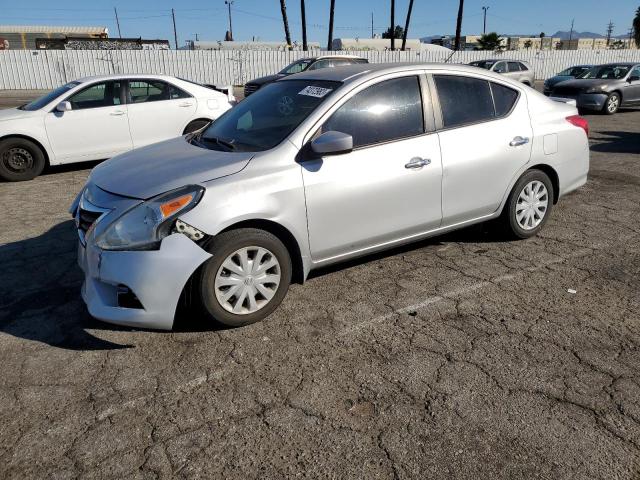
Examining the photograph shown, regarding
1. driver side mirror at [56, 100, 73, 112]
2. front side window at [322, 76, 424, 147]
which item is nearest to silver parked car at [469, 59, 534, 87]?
driver side mirror at [56, 100, 73, 112]

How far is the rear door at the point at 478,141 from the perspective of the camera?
4242mm

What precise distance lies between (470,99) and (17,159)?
21.8 ft

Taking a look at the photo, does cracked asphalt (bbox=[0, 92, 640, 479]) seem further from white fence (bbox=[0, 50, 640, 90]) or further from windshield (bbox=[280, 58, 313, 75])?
white fence (bbox=[0, 50, 640, 90])

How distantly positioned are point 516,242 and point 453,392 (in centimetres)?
258

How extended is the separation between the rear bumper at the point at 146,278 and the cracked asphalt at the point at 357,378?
26cm

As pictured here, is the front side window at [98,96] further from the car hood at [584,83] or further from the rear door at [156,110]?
the car hood at [584,83]

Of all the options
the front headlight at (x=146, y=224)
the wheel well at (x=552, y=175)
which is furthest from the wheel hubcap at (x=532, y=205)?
the front headlight at (x=146, y=224)

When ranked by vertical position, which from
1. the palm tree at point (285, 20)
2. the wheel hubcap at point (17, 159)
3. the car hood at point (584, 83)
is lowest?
the wheel hubcap at point (17, 159)

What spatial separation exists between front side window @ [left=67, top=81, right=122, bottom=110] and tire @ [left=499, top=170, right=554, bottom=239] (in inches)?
249

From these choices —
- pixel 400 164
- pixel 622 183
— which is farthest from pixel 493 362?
pixel 622 183

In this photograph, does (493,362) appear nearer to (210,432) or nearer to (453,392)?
(453,392)

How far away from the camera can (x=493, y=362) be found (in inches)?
122

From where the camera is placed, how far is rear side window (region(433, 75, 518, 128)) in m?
4.28

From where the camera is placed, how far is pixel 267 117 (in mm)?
4141
